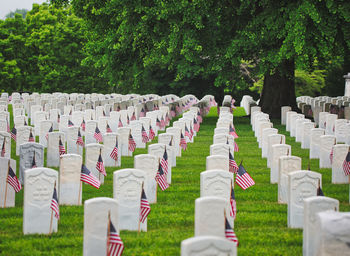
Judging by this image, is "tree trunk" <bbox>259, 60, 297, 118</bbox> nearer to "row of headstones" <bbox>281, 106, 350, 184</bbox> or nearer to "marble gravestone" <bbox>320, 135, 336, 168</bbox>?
"row of headstones" <bbox>281, 106, 350, 184</bbox>

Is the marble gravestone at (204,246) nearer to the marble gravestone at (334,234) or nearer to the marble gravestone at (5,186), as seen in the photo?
the marble gravestone at (334,234)

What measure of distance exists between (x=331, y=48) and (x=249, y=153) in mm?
7008

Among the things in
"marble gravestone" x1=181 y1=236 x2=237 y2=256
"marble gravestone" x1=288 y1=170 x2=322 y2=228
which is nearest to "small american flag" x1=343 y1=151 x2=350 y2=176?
"marble gravestone" x1=288 y1=170 x2=322 y2=228

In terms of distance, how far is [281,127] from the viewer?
27.1 m

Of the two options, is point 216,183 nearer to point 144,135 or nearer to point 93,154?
point 93,154

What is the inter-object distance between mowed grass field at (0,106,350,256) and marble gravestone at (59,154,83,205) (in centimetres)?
29

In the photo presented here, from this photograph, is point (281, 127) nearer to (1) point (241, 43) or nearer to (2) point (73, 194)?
(1) point (241, 43)

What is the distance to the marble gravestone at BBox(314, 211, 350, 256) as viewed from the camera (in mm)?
7133

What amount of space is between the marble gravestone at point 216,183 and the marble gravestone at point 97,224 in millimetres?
2073

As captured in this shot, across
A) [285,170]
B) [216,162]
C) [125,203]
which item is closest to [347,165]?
[285,170]

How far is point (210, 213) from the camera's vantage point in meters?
8.09

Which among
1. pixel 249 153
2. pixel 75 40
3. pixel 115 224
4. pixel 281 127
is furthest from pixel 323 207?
pixel 75 40

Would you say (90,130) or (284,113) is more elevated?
(284,113)

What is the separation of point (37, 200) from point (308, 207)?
4.15 metres
